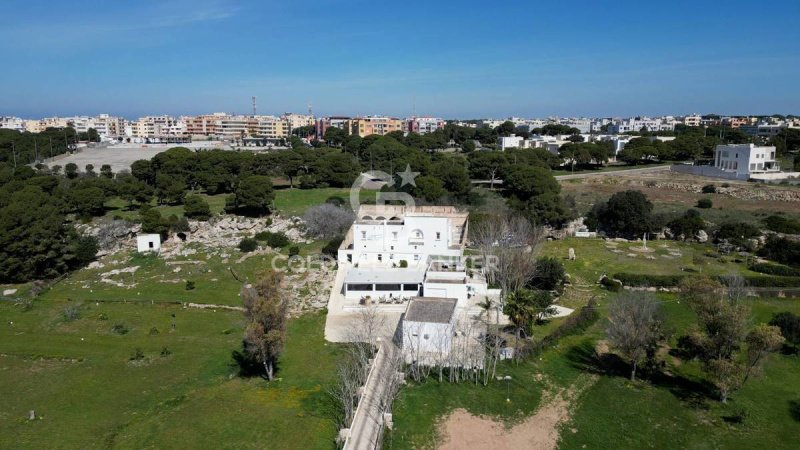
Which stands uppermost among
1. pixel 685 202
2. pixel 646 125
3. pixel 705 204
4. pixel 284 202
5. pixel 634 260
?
pixel 646 125

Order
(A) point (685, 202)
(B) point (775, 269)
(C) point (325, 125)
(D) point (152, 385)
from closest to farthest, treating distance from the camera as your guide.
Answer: (D) point (152, 385) < (B) point (775, 269) < (A) point (685, 202) < (C) point (325, 125)

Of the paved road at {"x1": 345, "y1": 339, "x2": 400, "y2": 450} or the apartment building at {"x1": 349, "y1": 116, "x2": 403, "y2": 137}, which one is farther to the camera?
the apartment building at {"x1": 349, "y1": 116, "x2": 403, "y2": 137}

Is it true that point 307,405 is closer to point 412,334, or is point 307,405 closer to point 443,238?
point 412,334

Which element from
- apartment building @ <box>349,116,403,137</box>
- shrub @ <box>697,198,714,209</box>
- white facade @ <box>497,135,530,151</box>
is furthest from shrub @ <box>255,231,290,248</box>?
apartment building @ <box>349,116,403,137</box>

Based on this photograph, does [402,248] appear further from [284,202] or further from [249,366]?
[284,202]

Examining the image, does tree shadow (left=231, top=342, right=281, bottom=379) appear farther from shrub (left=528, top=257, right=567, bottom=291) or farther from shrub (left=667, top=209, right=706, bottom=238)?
shrub (left=667, top=209, right=706, bottom=238)

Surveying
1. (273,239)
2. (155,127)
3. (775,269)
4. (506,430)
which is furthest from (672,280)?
(155,127)

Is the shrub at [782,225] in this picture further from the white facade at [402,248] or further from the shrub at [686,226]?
the white facade at [402,248]

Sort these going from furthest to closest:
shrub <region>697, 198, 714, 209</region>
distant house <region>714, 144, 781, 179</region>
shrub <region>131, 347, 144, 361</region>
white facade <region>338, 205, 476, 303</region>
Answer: distant house <region>714, 144, 781, 179</region> → shrub <region>697, 198, 714, 209</region> → white facade <region>338, 205, 476, 303</region> → shrub <region>131, 347, 144, 361</region>
